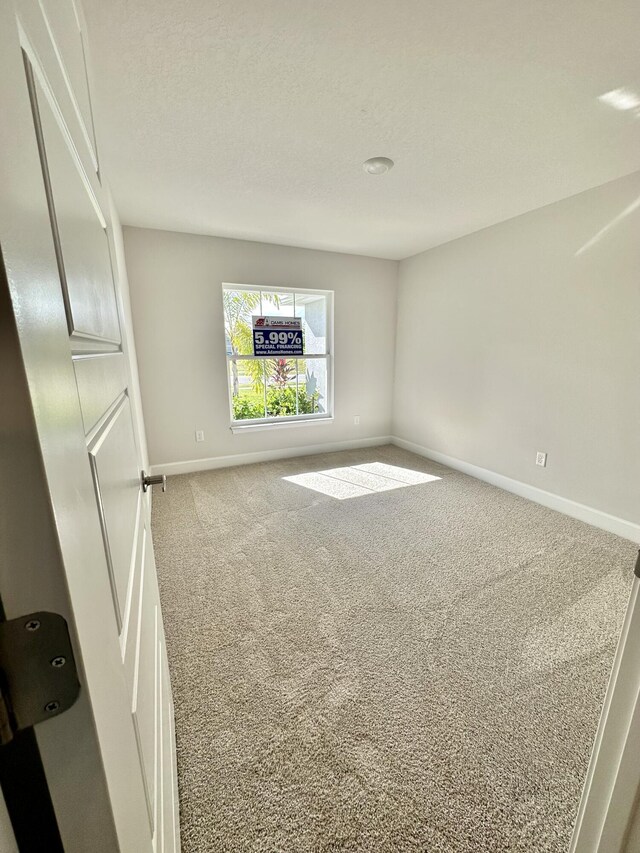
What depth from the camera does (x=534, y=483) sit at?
296 cm

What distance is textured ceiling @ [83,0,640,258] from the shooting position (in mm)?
1210

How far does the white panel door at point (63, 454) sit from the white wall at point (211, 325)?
9.80ft

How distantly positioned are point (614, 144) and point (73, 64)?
2542 millimetres

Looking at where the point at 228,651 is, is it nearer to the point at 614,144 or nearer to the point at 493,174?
the point at 493,174

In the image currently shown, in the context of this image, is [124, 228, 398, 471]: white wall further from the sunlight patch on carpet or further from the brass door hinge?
the brass door hinge

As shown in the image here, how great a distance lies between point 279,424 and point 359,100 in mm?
2893

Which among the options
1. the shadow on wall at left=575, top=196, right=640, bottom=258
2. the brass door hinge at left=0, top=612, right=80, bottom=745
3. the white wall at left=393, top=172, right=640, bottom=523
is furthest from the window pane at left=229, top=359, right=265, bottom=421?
the brass door hinge at left=0, top=612, right=80, bottom=745

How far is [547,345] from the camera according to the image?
9.05ft

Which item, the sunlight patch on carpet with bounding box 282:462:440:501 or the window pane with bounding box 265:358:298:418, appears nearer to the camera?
the sunlight patch on carpet with bounding box 282:462:440:501

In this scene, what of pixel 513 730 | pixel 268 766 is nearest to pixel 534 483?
pixel 513 730

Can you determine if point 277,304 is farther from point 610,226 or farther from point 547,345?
point 610,226

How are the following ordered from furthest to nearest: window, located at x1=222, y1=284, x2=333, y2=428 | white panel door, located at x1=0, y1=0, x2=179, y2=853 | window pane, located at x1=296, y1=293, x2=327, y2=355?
window pane, located at x1=296, y1=293, x2=327, y2=355, window, located at x1=222, y1=284, x2=333, y2=428, white panel door, located at x1=0, y1=0, x2=179, y2=853

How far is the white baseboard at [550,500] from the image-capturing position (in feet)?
7.89

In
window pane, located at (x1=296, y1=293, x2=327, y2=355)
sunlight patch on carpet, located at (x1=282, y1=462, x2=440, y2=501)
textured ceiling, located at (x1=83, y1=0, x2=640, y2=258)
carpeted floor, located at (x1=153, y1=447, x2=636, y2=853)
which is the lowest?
carpeted floor, located at (x1=153, y1=447, x2=636, y2=853)
